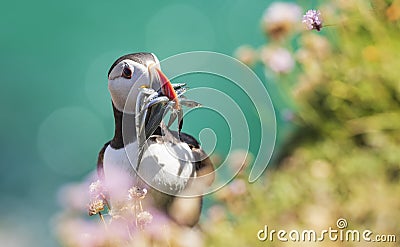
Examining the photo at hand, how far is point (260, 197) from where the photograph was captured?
1387mm

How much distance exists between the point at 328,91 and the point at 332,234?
465 mm

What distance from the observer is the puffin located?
1.08 metres

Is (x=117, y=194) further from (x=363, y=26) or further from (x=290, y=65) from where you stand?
(x=363, y=26)

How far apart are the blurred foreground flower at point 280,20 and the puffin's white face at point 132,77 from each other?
14.6 inches

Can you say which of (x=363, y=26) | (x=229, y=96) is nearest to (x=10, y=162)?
(x=229, y=96)

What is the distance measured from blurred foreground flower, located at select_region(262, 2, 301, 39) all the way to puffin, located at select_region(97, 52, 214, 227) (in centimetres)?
33

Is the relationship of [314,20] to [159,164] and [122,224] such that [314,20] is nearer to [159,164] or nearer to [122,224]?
[159,164]

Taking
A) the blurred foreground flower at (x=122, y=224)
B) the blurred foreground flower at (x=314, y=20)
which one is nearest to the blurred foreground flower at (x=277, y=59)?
the blurred foreground flower at (x=314, y=20)

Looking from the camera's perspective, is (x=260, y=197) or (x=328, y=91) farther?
(x=328, y=91)

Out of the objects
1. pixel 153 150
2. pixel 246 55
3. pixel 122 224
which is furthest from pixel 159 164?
pixel 246 55

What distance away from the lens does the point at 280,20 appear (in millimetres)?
1355

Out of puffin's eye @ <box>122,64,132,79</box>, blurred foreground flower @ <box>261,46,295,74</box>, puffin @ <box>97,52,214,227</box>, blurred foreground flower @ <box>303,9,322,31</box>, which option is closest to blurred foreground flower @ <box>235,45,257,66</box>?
blurred foreground flower @ <box>261,46,295,74</box>

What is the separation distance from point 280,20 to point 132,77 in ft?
1.40

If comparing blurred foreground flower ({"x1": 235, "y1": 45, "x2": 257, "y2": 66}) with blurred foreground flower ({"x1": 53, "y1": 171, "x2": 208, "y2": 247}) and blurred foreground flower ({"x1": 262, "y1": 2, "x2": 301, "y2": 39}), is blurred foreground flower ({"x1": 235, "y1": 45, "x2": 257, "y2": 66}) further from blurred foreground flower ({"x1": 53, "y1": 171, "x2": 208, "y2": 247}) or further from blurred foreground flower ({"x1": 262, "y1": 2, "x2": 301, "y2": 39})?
blurred foreground flower ({"x1": 53, "y1": 171, "x2": 208, "y2": 247})
